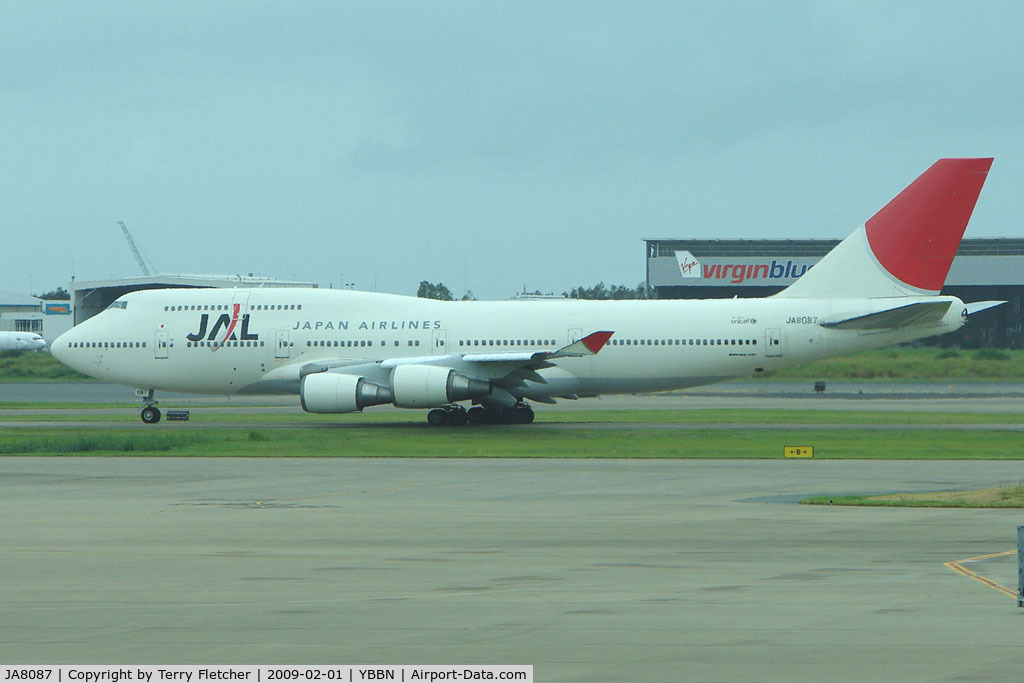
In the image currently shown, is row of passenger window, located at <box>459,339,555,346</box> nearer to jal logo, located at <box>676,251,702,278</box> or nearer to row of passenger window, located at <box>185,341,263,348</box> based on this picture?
row of passenger window, located at <box>185,341,263,348</box>

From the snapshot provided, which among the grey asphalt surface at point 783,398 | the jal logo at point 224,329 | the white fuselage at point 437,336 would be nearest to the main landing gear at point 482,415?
the white fuselage at point 437,336

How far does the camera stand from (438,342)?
3769 cm

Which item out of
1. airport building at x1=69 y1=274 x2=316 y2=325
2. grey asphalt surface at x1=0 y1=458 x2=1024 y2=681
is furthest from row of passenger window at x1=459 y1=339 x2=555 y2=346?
airport building at x1=69 y1=274 x2=316 y2=325

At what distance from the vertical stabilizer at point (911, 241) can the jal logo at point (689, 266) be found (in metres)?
50.4

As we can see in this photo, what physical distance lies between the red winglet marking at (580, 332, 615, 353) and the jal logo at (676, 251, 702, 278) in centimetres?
5403

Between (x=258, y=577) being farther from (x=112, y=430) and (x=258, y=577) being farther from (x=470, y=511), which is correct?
(x=112, y=430)

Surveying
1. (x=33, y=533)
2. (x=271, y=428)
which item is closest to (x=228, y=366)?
(x=271, y=428)

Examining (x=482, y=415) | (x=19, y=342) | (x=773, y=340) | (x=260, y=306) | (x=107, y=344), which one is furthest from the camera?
(x=19, y=342)

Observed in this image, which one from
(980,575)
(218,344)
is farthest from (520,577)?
(218,344)

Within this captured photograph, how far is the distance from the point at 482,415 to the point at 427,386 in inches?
149

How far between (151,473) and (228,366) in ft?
46.3

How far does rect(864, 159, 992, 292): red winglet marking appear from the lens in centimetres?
3516

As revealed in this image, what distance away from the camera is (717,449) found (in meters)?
29.3

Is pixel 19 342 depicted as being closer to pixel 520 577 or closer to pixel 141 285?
pixel 141 285
